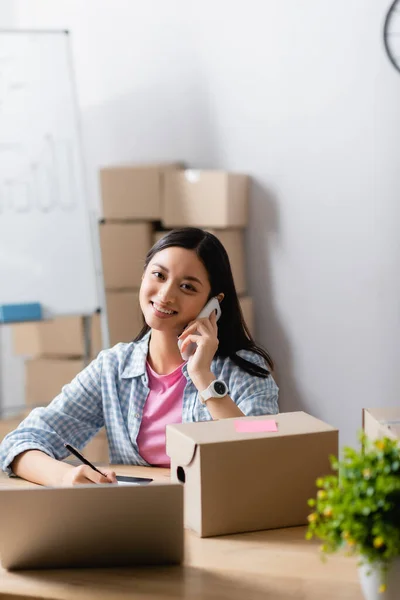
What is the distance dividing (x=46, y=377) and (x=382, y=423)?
2.34m

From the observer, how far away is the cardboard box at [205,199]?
3.33 m

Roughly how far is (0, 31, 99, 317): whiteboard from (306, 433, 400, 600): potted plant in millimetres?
2314

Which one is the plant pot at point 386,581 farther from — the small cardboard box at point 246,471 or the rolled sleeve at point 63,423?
the rolled sleeve at point 63,423

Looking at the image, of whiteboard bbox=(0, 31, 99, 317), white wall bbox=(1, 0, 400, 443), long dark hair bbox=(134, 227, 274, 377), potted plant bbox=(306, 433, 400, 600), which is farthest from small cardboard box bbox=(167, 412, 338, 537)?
whiteboard bbox=(0, 31, 99, 317)

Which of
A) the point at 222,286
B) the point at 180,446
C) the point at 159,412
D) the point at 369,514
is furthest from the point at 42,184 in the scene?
the point at 369,514

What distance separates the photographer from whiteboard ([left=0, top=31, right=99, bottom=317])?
3.29m

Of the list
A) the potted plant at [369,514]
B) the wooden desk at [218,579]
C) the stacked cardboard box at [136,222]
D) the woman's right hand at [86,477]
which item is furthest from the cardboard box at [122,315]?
the potted plant at [369,514]

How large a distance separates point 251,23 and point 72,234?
3.52 ft

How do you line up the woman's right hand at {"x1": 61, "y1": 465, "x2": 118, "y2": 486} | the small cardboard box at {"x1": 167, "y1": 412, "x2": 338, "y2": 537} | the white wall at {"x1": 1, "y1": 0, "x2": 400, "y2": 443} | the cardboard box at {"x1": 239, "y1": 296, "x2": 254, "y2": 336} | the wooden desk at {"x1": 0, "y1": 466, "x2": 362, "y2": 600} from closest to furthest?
the wooden desk at {"x1": 0, "y1": 466, "x2": 362, "y2": 600} → the small cardboard box at {"x1": 167, "y1": 412, "x2": 338, "y2": 537} → the woman's right hand at {"x1": 61, "y1": 465, "x2": 118, "y2": 486} → the white wall at {"x1": 1, "y1": 0, "x2": 400, "y2": 443} → the cardboard box at {"x1": 239, "y1": 296, "x2": 254, "y2": 336}

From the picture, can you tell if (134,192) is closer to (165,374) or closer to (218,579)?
(165,374)

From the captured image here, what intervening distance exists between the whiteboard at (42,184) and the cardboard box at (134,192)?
160 mm

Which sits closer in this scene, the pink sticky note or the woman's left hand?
the pink sticky note

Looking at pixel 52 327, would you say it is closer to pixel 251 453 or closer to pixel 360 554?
pixel 251 453

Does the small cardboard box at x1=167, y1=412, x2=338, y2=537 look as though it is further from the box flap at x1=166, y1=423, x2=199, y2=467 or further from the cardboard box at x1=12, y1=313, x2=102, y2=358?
the cardboard box at x1=12, y1=313, x2=102, y2=358
